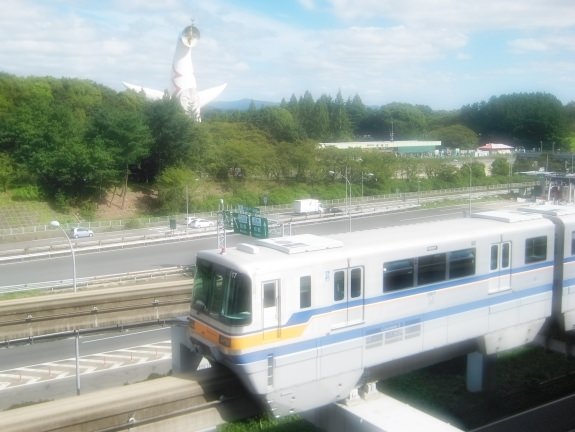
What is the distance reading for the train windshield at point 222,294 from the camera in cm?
838

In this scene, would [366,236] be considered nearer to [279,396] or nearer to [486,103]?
[279,396]

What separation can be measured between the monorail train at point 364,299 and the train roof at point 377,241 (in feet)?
0.07

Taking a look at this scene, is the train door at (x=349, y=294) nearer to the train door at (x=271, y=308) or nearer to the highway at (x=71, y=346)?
the train door at (x=271, y=308)

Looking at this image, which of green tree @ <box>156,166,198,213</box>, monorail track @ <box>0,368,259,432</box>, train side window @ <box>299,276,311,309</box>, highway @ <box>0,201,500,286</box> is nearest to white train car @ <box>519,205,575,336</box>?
train side window @ <box>299,276,311,309</box>

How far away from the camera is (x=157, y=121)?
4444 centimetres

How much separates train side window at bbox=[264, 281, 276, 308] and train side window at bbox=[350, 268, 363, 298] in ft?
4.50

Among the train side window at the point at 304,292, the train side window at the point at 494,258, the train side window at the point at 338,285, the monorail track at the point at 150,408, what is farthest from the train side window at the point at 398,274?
the monorail track at the point at 150,408

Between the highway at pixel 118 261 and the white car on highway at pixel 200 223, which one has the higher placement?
the white car on highway at pixel 200 223

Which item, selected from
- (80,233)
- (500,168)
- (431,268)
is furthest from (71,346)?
(500,168)

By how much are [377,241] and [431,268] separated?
1061mm

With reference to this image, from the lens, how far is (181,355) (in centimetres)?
1063

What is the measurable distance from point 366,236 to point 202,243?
22.2 metres

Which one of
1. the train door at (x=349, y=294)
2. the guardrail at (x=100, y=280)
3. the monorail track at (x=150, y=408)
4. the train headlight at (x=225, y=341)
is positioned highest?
the train door at (x=349, y=294)

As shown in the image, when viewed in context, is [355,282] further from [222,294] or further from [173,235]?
[173,235]
